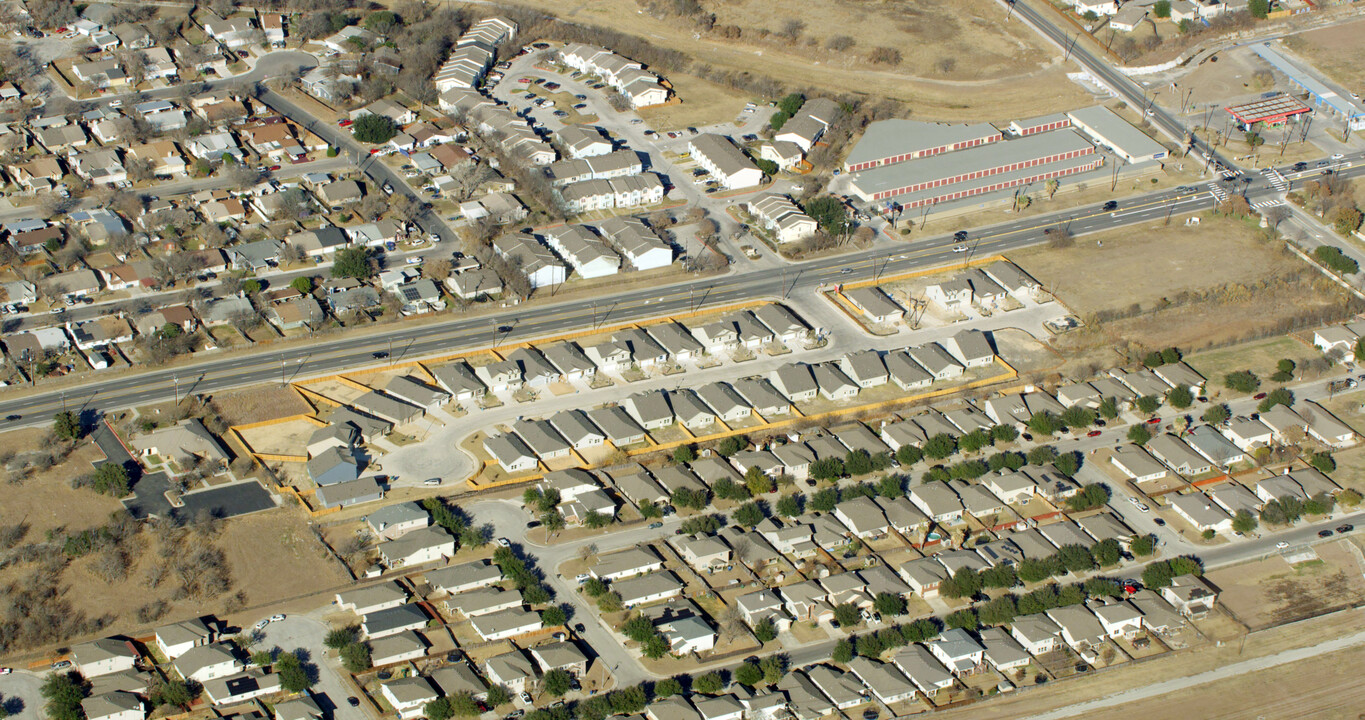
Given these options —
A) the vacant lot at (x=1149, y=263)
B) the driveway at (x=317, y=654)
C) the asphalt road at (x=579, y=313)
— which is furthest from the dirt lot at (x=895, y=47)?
the driveway at (x=317, y=654)

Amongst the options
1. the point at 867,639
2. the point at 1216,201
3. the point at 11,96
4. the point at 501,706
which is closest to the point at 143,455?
the point at 501,706

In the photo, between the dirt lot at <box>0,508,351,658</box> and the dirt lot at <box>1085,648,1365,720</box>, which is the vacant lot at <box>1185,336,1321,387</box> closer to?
the dirt lot at <box>1085,648,1365,720</box>

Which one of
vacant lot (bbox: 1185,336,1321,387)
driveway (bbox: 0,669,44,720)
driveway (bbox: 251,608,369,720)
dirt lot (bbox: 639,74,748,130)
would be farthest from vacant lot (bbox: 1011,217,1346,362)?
driveway (bbox: 0,669,44,720)

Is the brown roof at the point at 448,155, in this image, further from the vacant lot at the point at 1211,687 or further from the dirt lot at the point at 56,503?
the vacant lot at the point at 1211,687

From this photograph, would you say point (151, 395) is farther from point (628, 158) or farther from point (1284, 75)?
point (1284, 75)

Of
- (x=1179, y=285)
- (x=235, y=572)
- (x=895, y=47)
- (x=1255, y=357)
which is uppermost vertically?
(x=895, y=47)

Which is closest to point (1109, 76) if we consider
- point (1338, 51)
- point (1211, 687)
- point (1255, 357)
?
point (1338, 51)

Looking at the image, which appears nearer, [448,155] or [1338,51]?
[448,155]

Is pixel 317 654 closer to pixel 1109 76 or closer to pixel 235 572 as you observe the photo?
pixel 235 572
